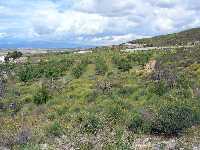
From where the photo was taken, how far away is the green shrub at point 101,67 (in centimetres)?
4973

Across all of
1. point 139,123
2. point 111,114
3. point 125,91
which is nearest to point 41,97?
point 125,91

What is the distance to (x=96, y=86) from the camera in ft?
113

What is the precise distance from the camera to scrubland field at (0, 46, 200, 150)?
→ 607 inches

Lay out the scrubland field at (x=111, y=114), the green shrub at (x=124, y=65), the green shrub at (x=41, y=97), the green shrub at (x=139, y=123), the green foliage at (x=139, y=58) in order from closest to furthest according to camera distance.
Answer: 1. the scrubland field at (x=111, y=114)
2. the green shrub at (x=139, y=123)
3. the green shrub at (x=41, y=97)
4. the green shrub at (x=124, y=65)
5. the green foliage at (x=139, y=58)

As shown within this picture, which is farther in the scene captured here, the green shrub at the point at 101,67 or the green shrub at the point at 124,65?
the green shrub at the point at 124,65

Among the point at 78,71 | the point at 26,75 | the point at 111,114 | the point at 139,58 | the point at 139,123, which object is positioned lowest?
the point at 26,75

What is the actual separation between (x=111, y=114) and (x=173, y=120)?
3.07m

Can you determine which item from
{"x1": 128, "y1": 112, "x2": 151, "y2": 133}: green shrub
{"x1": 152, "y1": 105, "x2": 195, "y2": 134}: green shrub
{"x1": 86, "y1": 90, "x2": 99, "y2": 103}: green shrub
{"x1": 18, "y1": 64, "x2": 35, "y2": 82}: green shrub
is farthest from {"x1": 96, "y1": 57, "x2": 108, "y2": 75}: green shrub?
{"x1": 152, "y1": 105, "x2": 195, "y2": 134}: green shrub

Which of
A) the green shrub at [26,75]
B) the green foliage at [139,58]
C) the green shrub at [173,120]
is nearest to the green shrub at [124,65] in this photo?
the green foliage at [139,58]

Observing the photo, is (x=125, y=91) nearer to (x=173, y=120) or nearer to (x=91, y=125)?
(x=173, y=120)

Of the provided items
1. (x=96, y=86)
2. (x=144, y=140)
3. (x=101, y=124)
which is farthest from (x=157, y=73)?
(x=101, y=124)

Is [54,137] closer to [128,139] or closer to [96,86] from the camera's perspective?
[128,139]

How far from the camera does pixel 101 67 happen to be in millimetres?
52312

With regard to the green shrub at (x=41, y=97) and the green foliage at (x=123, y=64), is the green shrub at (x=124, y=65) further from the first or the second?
the green shrub at (x=41, y=97)
